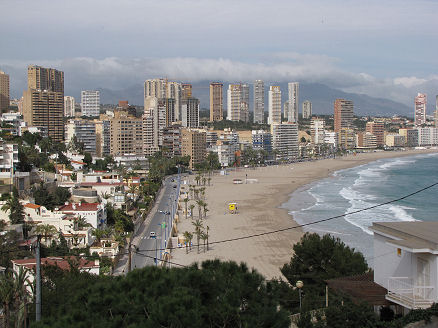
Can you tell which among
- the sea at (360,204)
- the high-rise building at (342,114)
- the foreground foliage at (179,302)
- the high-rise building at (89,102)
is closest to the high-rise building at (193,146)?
the sea at (360,204)

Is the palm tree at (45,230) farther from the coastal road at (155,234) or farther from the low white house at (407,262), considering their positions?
the low white house at (407,262)

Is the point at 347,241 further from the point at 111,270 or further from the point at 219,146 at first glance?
the point at 219,146

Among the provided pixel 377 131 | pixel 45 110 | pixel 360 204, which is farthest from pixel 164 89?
Result: pixel 360 204

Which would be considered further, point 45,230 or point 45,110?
point 45,110

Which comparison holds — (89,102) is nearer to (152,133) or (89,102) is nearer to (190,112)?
(190,112)

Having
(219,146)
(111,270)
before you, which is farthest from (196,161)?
(111,270)

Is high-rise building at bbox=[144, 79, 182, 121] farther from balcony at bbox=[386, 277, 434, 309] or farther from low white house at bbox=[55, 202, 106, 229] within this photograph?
balcony at bbox=[386, 277, 434, 309]

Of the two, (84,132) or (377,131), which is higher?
(377,131)

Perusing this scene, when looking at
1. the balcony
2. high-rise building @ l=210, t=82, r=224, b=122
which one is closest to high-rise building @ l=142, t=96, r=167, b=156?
high-rise building @ l=210, t=82, r=224, b=122
